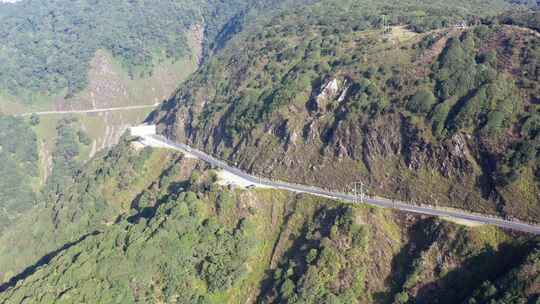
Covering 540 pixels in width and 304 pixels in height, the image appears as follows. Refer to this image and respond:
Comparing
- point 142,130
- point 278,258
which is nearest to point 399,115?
point 278,258

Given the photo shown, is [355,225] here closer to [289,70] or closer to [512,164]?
[512,164]

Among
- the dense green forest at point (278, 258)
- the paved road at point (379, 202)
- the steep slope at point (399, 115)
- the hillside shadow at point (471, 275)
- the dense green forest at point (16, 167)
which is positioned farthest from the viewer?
the dense green forest at point (16, 167)

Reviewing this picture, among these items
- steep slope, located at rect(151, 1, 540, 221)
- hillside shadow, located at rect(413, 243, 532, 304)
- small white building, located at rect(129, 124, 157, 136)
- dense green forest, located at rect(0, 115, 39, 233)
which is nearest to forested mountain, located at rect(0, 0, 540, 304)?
hillside shadow, located at rect(413, 243, 532, 304)

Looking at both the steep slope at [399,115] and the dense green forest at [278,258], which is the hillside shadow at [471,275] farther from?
the steep slope at [399,115]

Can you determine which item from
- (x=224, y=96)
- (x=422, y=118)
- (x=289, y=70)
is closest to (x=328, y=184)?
(x=422, y=118)

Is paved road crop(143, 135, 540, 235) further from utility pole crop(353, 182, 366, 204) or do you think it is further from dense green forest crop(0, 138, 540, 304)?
dense green forest crop(0, 138, 540, 304)

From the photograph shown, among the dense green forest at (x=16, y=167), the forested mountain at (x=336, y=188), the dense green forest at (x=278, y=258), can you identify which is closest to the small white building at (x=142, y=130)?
the forested mountain at (x=336, y=188)

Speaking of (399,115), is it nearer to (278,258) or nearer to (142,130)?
(278,258)
